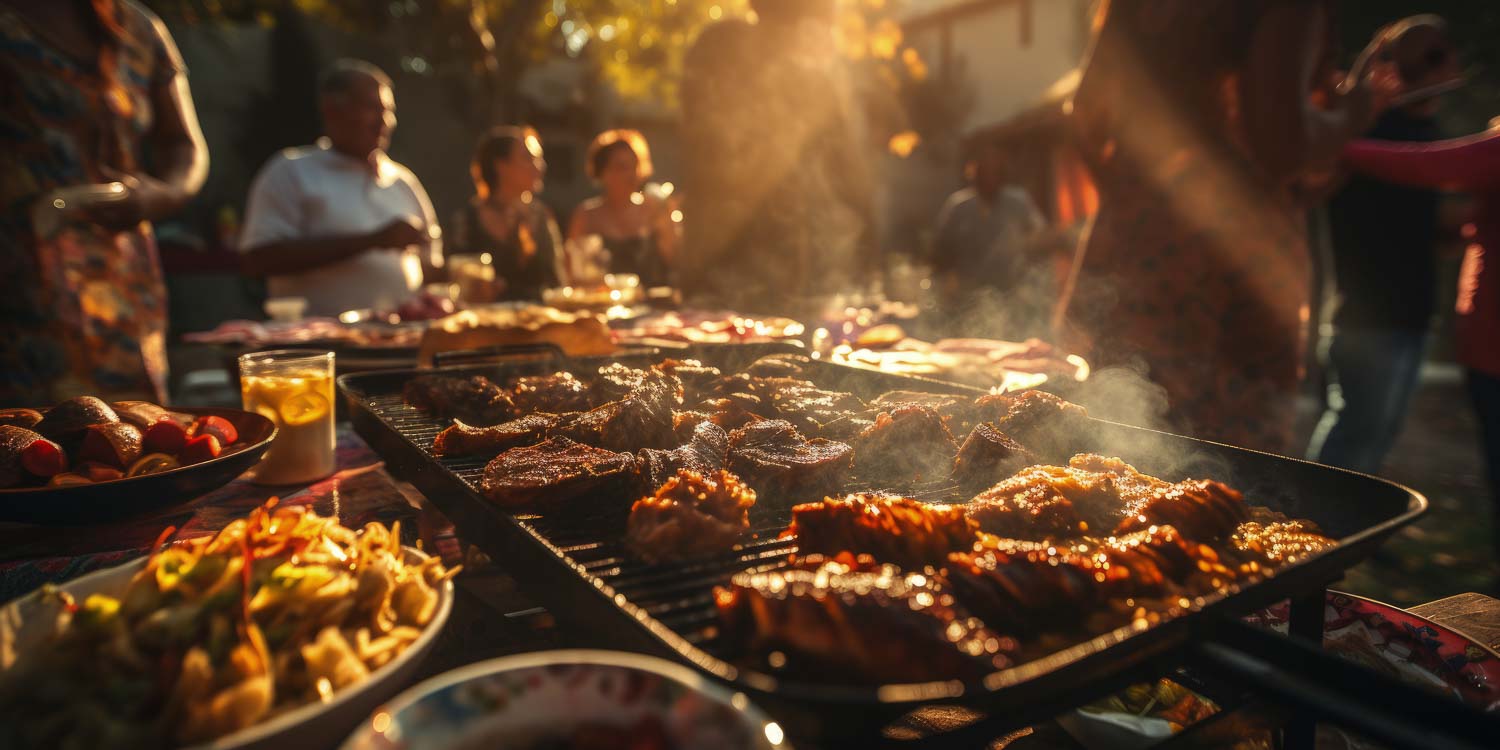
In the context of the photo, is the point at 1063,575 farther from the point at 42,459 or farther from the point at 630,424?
the point at 42,459

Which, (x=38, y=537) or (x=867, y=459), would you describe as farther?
(x=867, y=459)

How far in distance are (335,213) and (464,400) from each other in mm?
4468

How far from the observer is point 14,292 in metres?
3.76

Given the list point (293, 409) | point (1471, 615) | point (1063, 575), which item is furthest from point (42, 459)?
point (1471, 615)

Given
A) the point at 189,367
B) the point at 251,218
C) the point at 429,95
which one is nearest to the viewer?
the point at 251,218

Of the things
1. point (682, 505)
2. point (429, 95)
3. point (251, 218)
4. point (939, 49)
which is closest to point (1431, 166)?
point (682, 505)

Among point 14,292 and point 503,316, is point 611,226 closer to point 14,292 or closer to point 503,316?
point 503,316

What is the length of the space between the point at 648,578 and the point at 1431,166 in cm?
490

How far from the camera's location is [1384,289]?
555 centimetres

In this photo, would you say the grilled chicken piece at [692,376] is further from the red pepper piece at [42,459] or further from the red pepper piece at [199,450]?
the red pepper piece at [42,459]

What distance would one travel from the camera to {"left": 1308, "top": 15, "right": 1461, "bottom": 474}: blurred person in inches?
217

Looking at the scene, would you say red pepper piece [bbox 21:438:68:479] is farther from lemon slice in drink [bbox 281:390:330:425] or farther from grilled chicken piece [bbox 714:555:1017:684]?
grilled chicken piece [bbox 714:555:1017:684]

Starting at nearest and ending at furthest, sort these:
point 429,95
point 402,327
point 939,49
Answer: point 402,327, point 429,95, point 939,49

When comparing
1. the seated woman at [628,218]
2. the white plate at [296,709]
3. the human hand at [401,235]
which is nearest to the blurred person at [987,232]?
the seated woman at [628,218]
